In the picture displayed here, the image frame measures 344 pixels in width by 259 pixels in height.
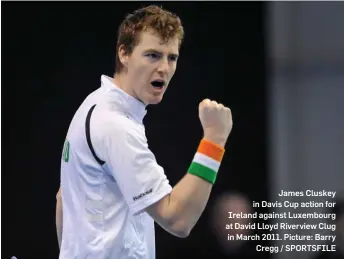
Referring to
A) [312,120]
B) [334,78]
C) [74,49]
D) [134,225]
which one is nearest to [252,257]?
[312,120]

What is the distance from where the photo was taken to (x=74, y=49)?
331 centimetres

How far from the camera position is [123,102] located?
1734mm

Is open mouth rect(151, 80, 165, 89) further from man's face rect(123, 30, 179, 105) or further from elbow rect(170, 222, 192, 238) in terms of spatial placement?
elbow rect(170, 222, 192, 238)

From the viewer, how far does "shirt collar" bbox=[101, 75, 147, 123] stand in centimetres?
172

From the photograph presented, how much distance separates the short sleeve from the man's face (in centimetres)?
22

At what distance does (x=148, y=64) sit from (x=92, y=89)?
1.54 m

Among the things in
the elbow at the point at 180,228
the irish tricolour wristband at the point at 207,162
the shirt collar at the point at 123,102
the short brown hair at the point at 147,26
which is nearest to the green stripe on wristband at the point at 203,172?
the irish tricolour wristband at the point at 207,162

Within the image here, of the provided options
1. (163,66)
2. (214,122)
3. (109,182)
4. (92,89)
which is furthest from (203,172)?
(92,89)

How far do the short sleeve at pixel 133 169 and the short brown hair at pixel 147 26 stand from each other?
1.05 ft

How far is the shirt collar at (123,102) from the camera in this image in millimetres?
1722

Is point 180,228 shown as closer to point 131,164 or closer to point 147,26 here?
point 131,164

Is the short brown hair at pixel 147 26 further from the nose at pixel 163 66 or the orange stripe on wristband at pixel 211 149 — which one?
the orange stripe on wristband at pixel 211 149

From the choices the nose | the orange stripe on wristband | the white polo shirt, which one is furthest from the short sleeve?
the nose

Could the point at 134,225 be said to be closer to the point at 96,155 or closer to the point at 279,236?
the point at 96,155
